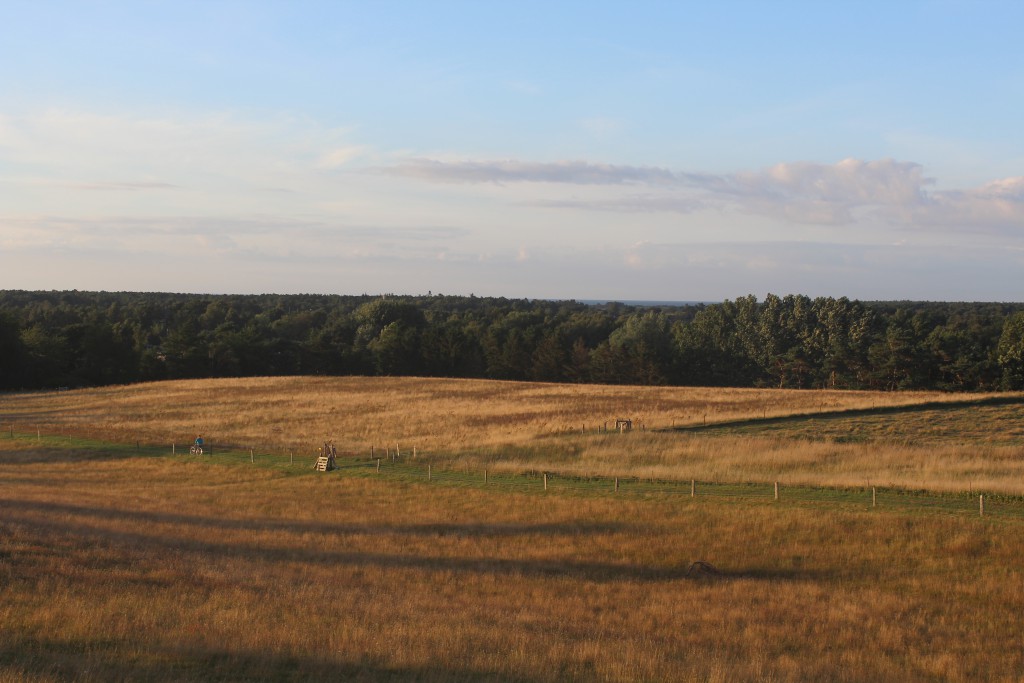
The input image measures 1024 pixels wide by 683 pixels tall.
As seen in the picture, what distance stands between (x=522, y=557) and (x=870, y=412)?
4243 cm

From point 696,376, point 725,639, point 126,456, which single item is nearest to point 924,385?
point 696,376

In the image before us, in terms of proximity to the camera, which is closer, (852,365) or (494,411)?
(494,411)

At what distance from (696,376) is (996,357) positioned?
3411 cm

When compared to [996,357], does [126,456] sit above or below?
below

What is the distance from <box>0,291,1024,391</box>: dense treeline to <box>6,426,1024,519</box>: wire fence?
208 ft

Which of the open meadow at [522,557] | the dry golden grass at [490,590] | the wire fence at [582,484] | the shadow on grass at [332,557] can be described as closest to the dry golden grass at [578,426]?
the open meadow at [522,557]

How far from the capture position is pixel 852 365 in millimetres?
102312

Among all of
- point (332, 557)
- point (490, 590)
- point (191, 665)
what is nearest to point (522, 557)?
point (490, 590)

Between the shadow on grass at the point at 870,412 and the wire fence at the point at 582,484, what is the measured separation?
1632 centimetres

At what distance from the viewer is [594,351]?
373 feet

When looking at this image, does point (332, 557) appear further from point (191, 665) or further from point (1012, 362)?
point (1012, 362)

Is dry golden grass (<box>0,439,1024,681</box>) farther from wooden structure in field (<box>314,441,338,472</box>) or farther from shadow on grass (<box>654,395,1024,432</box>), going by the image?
shadow on grass (<box>654,395,1024,432</box>)

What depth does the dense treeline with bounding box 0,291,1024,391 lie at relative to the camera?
311ft

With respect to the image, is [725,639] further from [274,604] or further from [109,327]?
[109,327]
